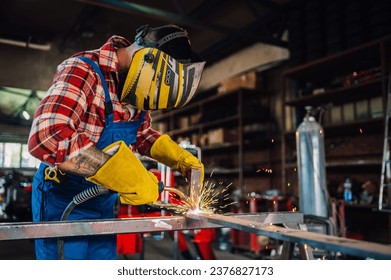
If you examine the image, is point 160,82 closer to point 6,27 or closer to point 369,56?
point 6,27

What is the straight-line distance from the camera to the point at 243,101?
450 cm

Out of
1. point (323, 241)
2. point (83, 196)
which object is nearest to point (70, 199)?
point (83, 196)

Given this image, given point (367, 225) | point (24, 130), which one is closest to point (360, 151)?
point (367, 225)

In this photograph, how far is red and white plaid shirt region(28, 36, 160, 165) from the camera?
981 millimetres

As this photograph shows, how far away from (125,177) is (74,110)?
0.78 feet

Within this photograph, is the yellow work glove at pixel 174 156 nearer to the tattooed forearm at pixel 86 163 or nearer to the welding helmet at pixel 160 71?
the welding helmet at pixel 160 71

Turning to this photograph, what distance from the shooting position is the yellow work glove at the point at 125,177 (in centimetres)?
99

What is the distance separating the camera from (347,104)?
131 inches

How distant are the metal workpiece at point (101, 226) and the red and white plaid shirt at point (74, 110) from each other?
0.61ft

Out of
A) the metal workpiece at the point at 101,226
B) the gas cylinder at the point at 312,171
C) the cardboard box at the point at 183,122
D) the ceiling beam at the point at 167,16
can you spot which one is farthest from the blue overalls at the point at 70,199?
the cardboard box at the point at 183,122

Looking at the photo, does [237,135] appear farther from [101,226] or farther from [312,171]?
[101,226]

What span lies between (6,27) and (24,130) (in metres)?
0.52

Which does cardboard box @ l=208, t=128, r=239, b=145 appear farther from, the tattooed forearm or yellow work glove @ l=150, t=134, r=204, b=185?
the tattooed forearm

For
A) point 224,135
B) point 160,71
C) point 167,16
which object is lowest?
point 160,71
